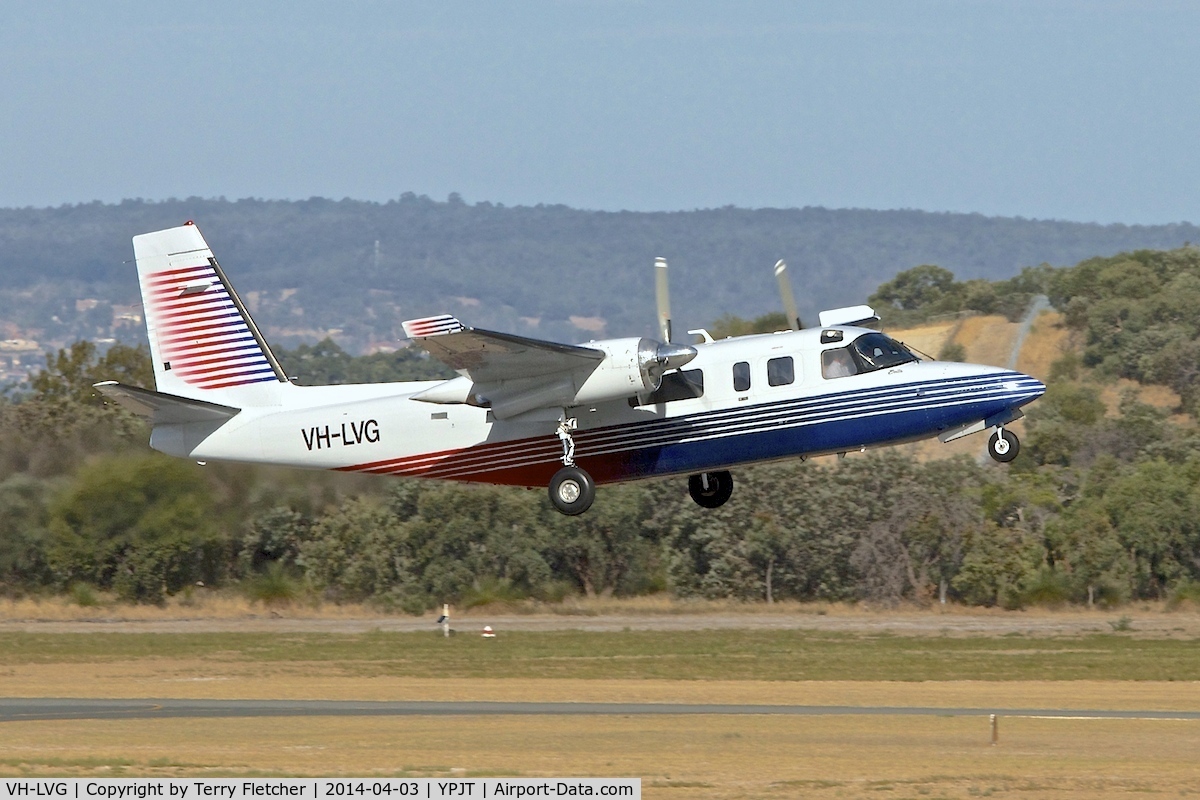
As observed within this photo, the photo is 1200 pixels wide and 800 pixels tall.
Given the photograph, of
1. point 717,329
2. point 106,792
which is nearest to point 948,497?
point 717,329

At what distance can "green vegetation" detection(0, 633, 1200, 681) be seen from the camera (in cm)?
2839

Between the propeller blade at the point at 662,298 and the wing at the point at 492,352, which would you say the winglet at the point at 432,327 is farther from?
the propeller blade at the point at 662,298

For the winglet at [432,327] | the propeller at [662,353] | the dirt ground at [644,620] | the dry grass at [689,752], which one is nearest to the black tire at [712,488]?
the propeller at [662,353]

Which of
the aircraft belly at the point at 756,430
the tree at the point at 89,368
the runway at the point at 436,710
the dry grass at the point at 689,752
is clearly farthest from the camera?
the tree at the point at 89,368

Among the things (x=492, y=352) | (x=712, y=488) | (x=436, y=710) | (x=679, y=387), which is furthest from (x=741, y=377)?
(x=436, y=710)

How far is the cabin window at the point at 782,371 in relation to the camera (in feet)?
72.3

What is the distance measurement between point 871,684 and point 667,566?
14548 millimetres

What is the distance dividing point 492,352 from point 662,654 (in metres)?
10.9

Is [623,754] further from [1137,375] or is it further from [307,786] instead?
[1137,375]

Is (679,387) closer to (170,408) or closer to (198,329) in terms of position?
(170,408)

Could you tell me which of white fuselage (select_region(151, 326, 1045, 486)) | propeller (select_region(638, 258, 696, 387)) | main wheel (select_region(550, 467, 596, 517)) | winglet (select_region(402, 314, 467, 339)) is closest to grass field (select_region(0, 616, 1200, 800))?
main wheel (select_region(550, 467, 596, 517))

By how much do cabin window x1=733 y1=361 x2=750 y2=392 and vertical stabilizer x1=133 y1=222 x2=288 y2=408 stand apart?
281 inches

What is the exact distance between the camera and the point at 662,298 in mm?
22891

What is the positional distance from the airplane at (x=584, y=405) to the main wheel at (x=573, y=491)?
3 cm
